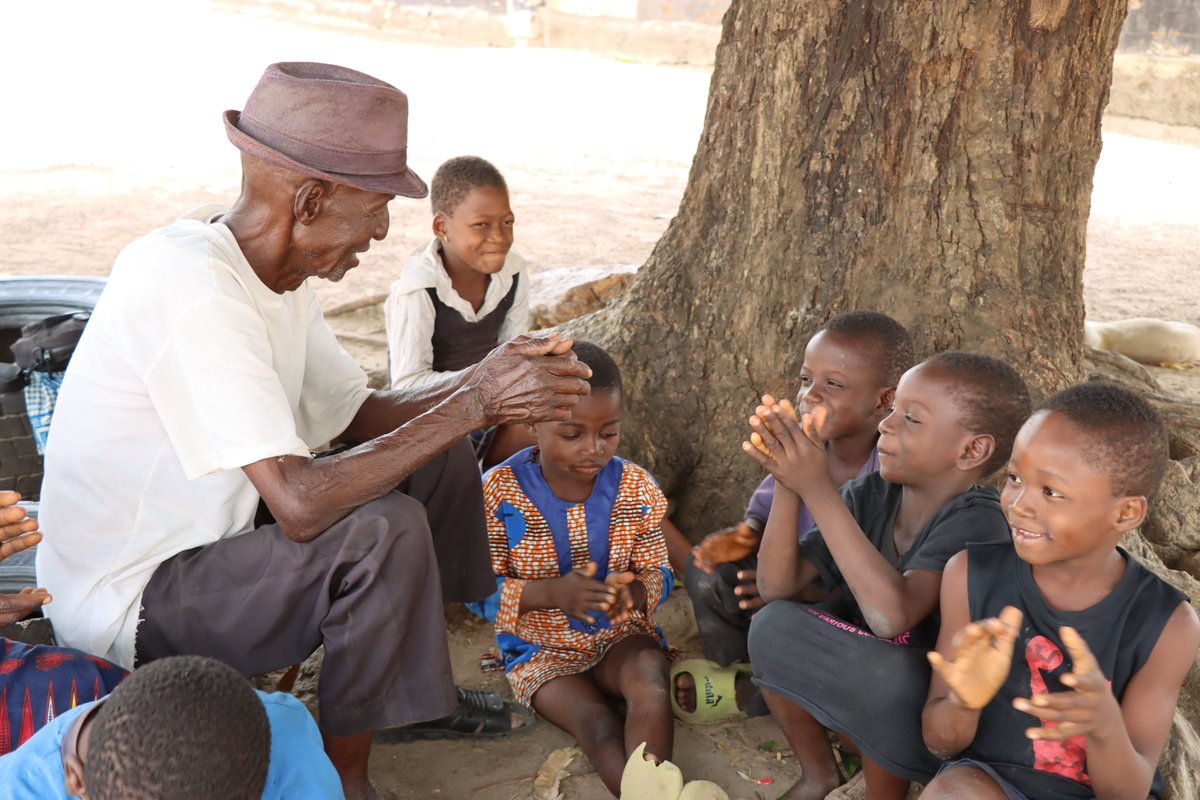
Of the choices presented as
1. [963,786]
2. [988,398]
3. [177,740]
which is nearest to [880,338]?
[988,398]

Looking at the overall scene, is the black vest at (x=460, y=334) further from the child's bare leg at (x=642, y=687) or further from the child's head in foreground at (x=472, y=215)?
the child's bare leg at (x=642, y=687)

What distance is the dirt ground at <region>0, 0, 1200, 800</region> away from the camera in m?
2.67

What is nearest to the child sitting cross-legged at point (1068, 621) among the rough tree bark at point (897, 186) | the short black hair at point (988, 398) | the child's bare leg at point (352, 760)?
the short black hair at point (988, 398)

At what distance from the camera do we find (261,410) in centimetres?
Result: 207

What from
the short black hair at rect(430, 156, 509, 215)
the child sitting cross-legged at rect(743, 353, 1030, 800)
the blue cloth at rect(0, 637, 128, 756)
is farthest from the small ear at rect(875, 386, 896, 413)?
the blue cloth at rect(0, 637, 128, 756)

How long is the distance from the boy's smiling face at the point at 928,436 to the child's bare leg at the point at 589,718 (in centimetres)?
85

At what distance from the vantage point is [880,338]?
2611 mm

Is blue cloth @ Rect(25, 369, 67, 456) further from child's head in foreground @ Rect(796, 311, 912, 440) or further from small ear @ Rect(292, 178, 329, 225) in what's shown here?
child's head in foreground @ Rect(796, 311, 912, 440)

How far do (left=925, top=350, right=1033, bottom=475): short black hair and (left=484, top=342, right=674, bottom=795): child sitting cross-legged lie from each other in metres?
0.82

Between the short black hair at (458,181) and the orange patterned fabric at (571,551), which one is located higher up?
the short black hair at (458,181)

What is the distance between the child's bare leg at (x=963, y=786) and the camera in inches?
73.2

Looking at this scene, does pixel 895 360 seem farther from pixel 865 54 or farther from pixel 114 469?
pixel 114 469

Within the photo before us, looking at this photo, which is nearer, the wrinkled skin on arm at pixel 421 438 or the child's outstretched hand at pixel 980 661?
the child's outstretched hand at pixel 980 661

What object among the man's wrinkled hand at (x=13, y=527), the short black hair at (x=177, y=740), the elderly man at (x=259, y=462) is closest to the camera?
the short black hair at (x=177, y=740)
